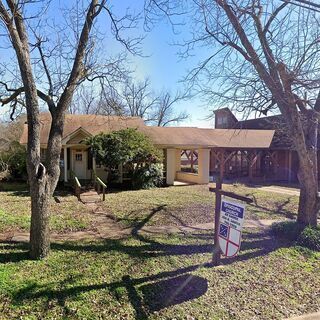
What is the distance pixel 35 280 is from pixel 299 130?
22.0ft

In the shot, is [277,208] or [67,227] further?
[277,208]

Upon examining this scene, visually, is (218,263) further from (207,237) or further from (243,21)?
(243,21)

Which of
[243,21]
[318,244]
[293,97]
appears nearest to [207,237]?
[318,244]

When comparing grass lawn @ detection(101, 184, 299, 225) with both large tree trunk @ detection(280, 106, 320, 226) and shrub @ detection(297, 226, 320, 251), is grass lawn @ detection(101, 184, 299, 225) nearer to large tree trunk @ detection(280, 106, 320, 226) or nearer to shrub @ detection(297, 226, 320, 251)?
large tree trunk @ detection(280, 106, 320, 226)

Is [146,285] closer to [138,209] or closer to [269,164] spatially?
[138,209]

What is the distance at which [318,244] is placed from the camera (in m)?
6.84

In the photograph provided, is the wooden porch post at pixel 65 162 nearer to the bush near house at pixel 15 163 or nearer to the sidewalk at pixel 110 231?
the bush near house at pixel 15 163

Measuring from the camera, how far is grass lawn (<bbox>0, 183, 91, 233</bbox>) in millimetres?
7811

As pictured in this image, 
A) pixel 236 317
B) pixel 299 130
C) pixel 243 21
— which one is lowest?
pixel 236 317

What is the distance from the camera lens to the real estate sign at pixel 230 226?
194 inches

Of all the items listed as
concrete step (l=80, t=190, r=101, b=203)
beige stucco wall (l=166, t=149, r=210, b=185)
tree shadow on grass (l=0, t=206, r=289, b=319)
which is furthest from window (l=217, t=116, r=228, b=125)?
tree shadow on grass (l=0, t=206, r=289, b=319)

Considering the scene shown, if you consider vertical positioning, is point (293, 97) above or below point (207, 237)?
above

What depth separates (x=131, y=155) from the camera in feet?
52.2

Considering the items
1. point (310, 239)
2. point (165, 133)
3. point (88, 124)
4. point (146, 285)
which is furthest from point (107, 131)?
point (146, 285)
